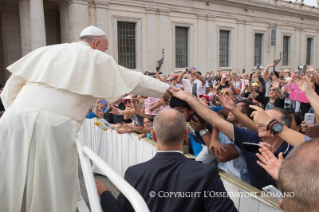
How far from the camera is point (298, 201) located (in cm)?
96

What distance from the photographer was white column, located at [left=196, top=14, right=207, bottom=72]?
74.4 ft

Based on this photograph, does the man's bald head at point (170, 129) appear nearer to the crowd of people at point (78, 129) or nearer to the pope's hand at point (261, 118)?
the crowd of people at point (78, 129)

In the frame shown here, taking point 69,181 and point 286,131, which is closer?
point 286,131

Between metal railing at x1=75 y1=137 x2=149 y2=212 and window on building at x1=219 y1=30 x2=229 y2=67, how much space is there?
24.1 metres

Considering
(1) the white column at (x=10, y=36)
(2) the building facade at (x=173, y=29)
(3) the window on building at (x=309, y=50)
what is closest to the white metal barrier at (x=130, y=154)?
(2) the building facade at (x=173, y=29)

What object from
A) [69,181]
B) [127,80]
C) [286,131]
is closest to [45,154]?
[69,181]

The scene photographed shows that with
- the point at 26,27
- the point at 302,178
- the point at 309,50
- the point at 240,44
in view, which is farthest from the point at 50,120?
the point at 309,50

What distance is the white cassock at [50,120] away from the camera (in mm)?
2318

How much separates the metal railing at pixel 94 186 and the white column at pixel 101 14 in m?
16.9

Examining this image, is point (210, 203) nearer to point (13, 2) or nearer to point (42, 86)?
point (42, 86)

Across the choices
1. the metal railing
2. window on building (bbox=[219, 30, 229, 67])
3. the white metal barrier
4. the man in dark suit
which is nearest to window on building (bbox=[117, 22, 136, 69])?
window on building (bbox=[219, 30, 229, 67])

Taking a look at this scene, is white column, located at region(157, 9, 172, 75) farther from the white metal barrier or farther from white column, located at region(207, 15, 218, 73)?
the white metal barrier

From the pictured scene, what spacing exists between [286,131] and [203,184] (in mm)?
964

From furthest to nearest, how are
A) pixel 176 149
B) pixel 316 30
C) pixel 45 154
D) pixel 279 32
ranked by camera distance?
pixel 316 30
pixel 279 32
pixel 45 154
pixel 176 149
